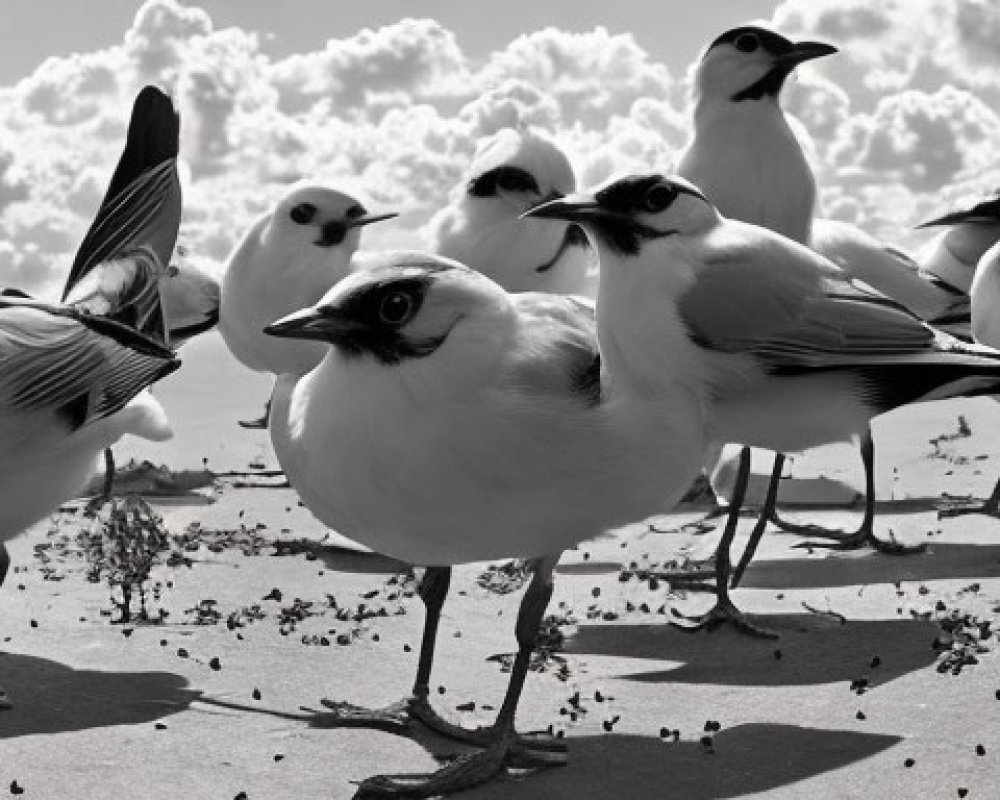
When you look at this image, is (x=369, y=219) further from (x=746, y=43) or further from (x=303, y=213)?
(x=746, y=43)

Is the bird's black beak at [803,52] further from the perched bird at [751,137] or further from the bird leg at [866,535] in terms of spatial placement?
the bird leg at [866,535]

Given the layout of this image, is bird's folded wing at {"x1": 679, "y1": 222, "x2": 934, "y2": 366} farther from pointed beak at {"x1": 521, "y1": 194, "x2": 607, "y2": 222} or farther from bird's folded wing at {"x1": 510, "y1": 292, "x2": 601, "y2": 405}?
bird's folded wing at {"x1": 510, "y1": 292, "x2": 601, "y2": 405}

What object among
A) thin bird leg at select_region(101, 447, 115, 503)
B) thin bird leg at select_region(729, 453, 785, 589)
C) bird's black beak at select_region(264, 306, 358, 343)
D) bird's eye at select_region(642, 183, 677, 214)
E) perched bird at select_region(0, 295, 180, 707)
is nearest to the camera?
bird's black beak at select_region(264, 306, 358, 343)

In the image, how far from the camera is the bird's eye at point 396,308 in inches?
147

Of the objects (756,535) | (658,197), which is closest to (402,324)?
(658,197)

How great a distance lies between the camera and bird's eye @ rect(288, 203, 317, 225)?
652 cm

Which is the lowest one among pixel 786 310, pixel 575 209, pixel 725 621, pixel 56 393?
pixel 725 621

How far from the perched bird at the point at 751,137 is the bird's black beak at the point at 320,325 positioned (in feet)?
10.3

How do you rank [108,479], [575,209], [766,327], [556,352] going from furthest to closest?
[108,479], [766,327], [575,209], [556,352]

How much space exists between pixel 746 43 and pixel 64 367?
3.32m

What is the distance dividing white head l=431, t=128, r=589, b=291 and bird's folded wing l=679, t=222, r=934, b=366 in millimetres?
2080

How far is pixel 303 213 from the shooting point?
21.5 feet

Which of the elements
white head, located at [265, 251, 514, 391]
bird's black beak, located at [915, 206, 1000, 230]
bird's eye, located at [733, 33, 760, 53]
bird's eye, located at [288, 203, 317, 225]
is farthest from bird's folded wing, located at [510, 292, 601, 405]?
bird's black beak, located at [915, 206, 1000, 230]

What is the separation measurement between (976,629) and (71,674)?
3.11 m
